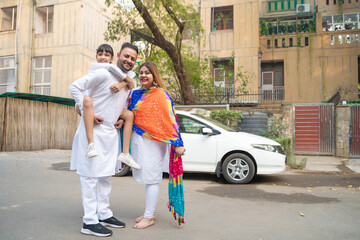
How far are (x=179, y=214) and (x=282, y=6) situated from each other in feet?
61.2

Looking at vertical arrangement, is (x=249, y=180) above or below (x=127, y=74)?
below

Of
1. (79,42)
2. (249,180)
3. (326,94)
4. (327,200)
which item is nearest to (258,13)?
(326,94)

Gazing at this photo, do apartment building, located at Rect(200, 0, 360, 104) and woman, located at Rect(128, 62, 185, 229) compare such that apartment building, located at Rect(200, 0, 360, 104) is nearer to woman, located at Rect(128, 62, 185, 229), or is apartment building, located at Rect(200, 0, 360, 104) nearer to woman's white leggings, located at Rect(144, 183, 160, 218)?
woman, located at Rect(128, 62, 185, 229)

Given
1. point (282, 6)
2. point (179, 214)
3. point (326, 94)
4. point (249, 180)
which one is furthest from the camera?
point (282, 6)

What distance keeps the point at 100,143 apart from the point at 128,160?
37cm

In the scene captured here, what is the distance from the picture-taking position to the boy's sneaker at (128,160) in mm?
3344

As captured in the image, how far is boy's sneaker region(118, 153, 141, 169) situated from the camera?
132 inches

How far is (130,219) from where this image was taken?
12.4 ft

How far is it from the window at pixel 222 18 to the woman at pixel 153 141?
53.9 ft

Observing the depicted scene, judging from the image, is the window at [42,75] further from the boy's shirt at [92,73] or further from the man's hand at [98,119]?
the man's hand at [98,119]

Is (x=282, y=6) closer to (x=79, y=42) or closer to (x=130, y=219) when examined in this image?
(x=79, y=42)

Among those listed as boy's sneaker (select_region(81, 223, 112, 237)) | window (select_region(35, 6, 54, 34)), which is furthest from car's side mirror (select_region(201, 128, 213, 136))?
window (select_region(35, 6, 54, 34))

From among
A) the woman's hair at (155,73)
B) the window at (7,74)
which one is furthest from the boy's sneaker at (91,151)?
the window at (7,74)

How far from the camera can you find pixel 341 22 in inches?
708
